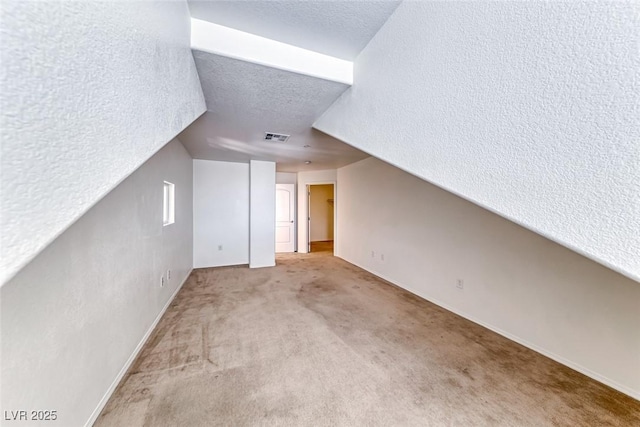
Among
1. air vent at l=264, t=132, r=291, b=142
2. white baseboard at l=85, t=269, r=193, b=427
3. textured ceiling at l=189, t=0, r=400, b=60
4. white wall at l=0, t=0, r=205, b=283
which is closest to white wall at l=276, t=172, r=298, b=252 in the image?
air vent at l=264, t=132, r=291, b=142

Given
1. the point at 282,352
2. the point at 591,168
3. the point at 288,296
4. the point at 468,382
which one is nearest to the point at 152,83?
the point at 591,168

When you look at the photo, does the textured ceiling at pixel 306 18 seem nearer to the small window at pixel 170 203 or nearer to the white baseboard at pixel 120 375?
the small window at pixel 170 203

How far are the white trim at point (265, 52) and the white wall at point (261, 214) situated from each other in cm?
343

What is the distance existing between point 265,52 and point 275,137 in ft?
5.43

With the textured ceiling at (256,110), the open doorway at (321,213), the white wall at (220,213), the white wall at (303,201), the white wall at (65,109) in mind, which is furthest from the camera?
the open doorway at (321,213)

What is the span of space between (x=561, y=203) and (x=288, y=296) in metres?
3.26

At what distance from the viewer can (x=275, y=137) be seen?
3.45 metres

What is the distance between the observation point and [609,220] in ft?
2.43

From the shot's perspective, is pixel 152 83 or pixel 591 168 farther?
pixel 152 83

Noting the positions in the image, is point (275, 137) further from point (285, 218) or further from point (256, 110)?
point (285, 218)

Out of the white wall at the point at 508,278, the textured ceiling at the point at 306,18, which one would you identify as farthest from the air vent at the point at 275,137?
the white wall at the point at 508,278

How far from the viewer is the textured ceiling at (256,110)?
191 cm

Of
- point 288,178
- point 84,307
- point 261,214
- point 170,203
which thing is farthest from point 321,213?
point 84,307

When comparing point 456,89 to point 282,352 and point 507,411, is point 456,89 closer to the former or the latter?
point 507,411
